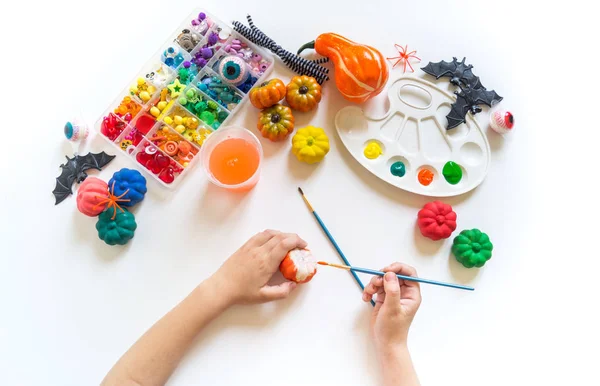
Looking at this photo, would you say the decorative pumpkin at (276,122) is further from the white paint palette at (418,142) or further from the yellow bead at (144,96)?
the yellow bead at (144,96)

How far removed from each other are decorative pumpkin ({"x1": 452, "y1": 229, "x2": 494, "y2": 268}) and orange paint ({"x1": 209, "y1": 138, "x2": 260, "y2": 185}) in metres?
0.58

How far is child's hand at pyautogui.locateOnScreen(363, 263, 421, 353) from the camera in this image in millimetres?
988

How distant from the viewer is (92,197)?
1.09 m

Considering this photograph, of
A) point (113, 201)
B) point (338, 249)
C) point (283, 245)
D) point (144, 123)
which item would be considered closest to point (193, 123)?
point (144, 123)

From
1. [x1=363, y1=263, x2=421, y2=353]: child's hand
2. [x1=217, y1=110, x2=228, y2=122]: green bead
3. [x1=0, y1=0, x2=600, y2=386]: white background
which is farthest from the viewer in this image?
[x1=217, y1=110, x2=228, y2=122]: green bead

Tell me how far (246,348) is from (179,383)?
19 cm

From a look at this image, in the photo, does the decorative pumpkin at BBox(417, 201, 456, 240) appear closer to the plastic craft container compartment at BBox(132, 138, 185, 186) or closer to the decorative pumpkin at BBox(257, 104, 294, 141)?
the decorative pumpkin at BBox(257, 104, 294, 141)

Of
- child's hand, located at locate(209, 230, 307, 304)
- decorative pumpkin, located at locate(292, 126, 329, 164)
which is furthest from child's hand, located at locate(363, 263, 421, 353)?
decorative pumpkin, located at locate(292, 126, 329, 164)

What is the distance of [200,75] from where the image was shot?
47.1 inches

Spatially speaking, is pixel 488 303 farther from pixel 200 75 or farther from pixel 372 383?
pixel 200 75

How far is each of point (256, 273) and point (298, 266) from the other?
0.35 ft

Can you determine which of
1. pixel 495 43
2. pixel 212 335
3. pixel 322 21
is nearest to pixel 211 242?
pixel 212 335

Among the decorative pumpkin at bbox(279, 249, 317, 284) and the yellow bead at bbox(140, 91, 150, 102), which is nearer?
the decorative pumpkin at bbox(279, 249, 317, 284)

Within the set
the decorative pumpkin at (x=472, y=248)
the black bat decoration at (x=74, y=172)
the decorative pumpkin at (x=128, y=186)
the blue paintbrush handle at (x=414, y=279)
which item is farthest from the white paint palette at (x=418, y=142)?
the black bat decoration at (x=74, y=172)
